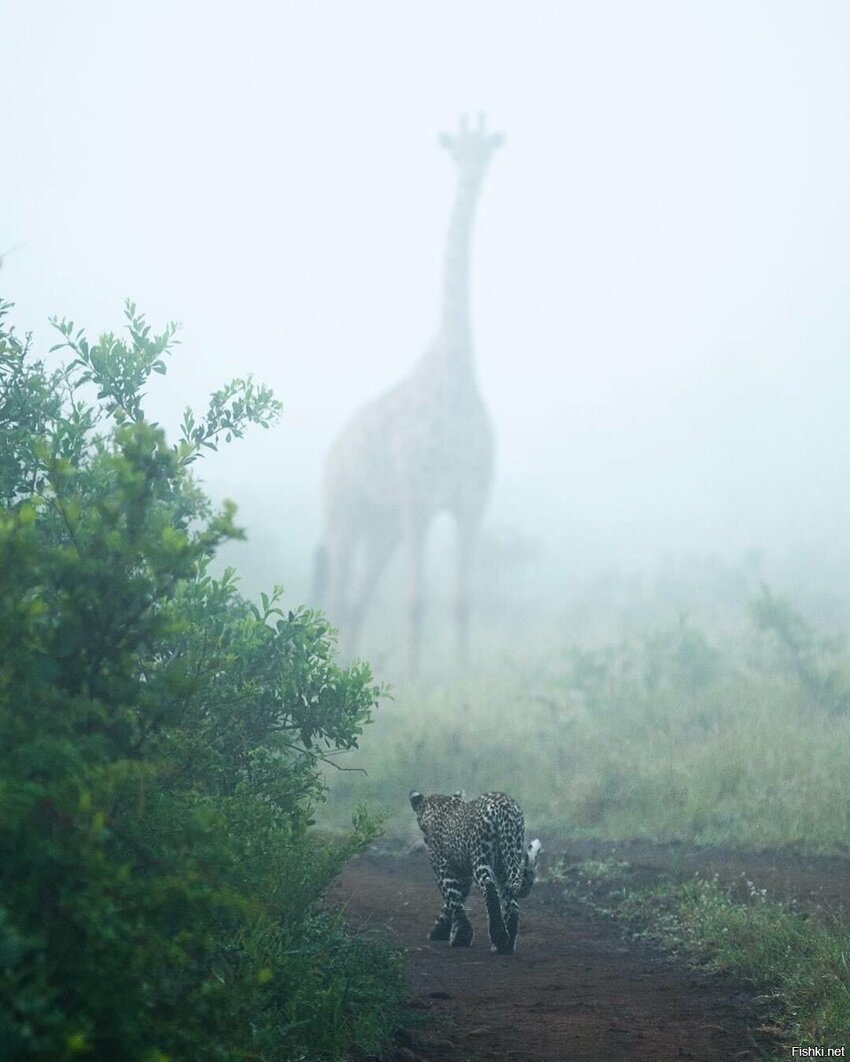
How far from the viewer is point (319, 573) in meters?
21.0

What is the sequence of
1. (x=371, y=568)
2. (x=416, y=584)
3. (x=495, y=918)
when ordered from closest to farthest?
1. (x=495, y=918)
2. (x=416, y=584)
3. (x=371, y=568)

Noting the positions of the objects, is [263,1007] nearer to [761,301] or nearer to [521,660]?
[521,660]

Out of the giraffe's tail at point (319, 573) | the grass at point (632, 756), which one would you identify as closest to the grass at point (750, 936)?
the grass at point (632, 756)

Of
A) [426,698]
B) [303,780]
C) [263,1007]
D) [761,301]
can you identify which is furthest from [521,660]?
[761,301]

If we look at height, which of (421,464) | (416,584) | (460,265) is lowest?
(416,584)

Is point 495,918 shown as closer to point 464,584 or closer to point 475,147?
point 464,584

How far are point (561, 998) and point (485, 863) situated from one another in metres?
1.29

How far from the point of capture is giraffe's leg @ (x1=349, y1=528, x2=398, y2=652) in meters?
20.9

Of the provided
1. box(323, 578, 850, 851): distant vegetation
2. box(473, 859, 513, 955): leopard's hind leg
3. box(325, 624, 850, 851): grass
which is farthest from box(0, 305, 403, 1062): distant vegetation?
box(323, 578, 850, 851): distant vegetation

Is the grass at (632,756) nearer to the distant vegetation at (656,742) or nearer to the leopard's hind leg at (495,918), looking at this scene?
the distant vegetation at (656,742)

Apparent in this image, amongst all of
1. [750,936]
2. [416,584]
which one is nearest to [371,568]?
[416,584]

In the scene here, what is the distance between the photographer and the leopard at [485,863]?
6891 mm

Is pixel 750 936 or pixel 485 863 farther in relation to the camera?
pixel 485 863

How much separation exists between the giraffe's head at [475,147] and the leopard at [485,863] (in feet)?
48.0
